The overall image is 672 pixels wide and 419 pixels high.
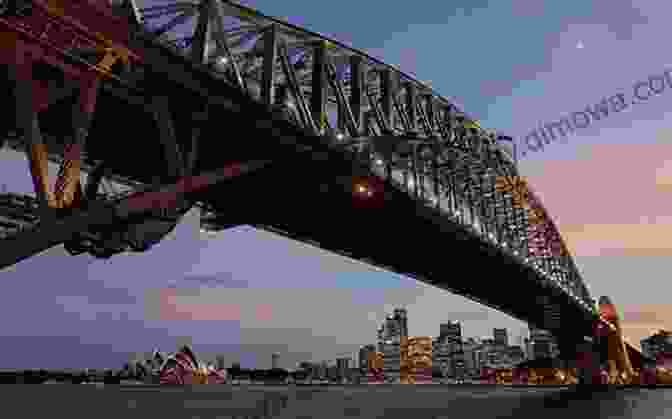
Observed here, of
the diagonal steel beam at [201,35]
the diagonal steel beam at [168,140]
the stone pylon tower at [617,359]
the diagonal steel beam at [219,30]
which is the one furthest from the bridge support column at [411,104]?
the stone pylon tower at [617,359]

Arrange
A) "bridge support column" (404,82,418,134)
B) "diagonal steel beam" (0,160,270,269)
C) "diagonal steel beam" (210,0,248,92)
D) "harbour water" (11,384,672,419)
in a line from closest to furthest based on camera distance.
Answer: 1. "diagonal steel beam" (0,160,270,269)
2. "diagonal steel beam" (210,0,248,92)
3. "bridge support column" (404,82,418,134)
4. "harbour water" (11,384,672,419)

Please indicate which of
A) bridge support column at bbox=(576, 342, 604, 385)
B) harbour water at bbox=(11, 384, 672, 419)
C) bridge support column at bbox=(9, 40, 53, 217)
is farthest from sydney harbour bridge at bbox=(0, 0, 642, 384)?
bridge support column at bbox=(576, 342, 604, 385)

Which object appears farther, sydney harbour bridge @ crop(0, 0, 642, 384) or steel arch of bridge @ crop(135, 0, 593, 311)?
steel arch of bridge @ crop(135, 0, 593, 311)

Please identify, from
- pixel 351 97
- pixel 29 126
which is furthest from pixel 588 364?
pixel 29 126

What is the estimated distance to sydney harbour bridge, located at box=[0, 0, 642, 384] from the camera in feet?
39.8

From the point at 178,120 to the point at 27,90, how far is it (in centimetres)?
642

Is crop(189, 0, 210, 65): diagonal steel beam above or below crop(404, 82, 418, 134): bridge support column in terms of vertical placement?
below

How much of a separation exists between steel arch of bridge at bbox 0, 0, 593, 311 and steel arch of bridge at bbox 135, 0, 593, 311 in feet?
0.13

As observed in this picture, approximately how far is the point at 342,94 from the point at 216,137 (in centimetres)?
630

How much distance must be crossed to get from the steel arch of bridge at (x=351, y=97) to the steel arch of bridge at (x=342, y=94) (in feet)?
0.13

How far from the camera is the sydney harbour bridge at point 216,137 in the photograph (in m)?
12.1

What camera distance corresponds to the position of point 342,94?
23891mm

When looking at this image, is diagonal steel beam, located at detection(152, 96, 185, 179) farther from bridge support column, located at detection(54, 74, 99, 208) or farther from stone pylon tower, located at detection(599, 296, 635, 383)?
stone pylon tower, located at detection(599, 296, 635, 383)

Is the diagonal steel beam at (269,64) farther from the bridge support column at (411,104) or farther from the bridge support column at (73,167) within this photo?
the bridge support column at (411,104)
